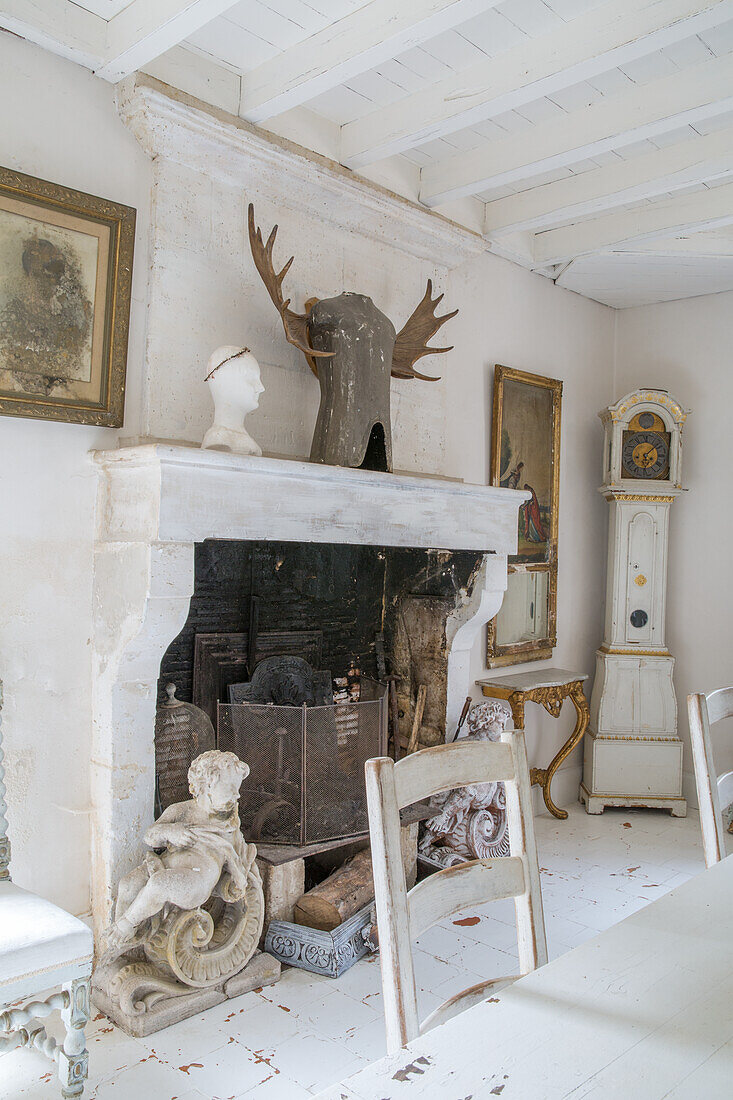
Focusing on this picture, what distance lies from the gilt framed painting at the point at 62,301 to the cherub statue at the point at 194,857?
1.11 metres

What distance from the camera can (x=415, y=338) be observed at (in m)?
3.26

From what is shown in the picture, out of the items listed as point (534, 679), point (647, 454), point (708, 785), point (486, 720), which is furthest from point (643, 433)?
point (708, 785)

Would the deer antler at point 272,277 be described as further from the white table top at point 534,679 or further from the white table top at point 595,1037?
the white table top at point 595,1037

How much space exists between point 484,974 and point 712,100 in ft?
9.23

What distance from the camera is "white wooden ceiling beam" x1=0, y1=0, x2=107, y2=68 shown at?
7.38ft

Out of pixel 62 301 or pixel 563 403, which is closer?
pixel 62 301

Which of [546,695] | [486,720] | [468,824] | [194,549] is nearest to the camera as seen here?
[194,549]

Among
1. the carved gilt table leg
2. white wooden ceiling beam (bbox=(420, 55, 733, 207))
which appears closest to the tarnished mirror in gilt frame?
the carved gilt table leg

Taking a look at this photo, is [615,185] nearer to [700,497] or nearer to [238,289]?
[238,289]

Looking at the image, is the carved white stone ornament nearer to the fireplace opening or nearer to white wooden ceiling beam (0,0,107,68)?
the fireplace opening

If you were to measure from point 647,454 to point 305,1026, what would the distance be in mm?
3253

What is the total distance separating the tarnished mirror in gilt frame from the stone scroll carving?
6.28 feet

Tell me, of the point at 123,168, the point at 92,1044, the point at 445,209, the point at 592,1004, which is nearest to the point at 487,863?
the point at 592,1004

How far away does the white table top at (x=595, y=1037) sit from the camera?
930mm
